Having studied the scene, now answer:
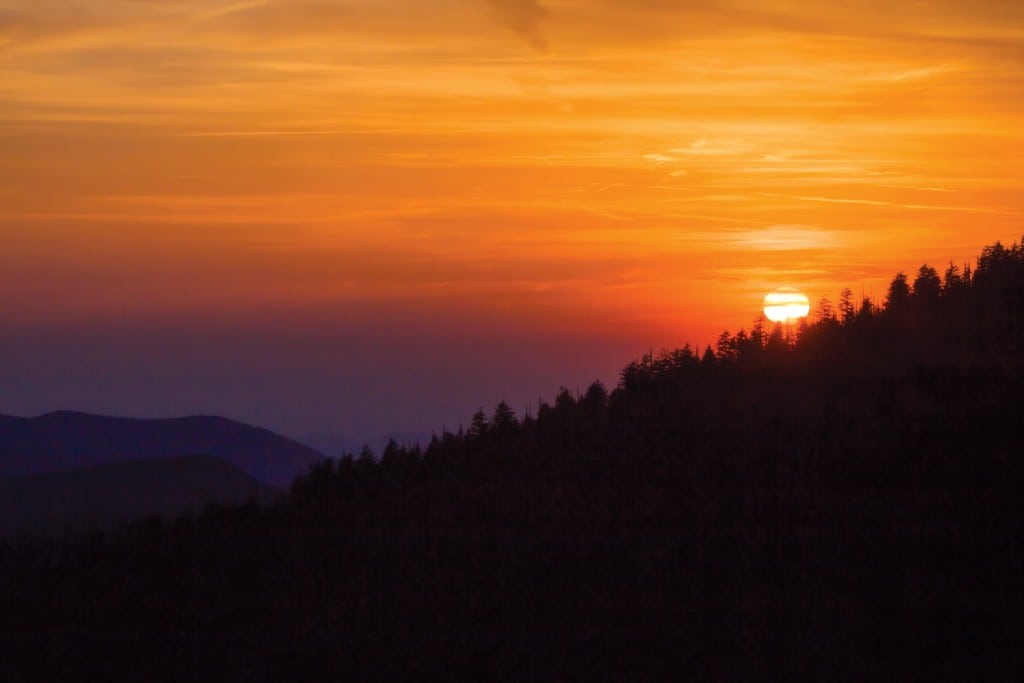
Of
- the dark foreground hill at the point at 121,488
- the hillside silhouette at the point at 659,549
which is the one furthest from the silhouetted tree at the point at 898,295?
the dark foreground hill at the point at 121,488

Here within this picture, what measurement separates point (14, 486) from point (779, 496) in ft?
565

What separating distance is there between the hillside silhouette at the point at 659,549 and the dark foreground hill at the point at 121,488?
9316cm

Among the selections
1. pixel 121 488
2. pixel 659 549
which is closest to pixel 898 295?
pixel 659 549

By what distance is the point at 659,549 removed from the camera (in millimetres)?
39531

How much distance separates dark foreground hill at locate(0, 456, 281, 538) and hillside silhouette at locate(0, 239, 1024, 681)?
9316cm

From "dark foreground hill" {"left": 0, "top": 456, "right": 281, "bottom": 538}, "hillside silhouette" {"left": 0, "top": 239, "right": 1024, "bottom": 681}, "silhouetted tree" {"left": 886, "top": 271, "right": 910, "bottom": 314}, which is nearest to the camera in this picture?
"hillside silhouette" {"left": 0, "top": 239, "right": 1024, "bottom": 681}

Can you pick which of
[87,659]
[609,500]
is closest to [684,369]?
[609,500]

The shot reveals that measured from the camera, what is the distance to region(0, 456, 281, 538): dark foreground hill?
15125 cm

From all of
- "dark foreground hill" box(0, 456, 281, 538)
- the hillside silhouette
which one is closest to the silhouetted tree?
the hillside silhouette

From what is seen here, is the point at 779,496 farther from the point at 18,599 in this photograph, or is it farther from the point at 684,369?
the point at 18,599

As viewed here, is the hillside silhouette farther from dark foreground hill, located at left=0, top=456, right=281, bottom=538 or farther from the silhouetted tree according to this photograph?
dark foreground hill, located at left=0, top=456, right=281, bottom=538

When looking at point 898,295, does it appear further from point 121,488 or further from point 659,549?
point 121,488

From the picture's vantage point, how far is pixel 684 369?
2260 inches

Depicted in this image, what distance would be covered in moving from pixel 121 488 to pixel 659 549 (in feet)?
468
